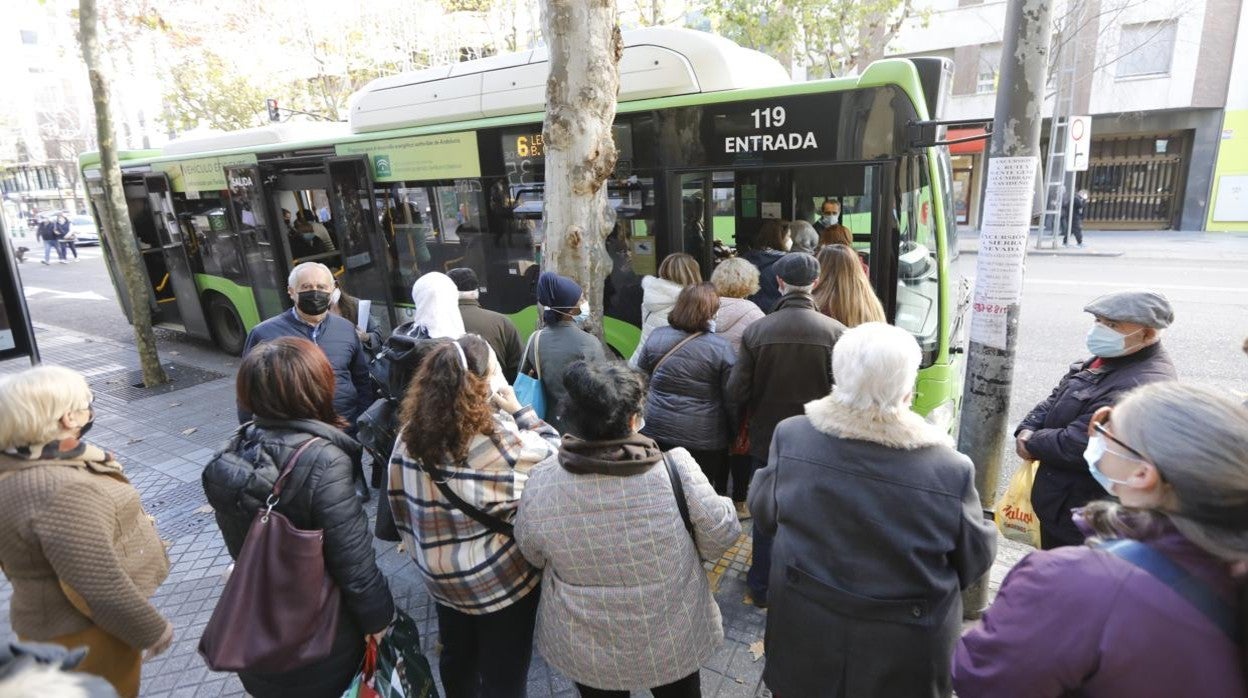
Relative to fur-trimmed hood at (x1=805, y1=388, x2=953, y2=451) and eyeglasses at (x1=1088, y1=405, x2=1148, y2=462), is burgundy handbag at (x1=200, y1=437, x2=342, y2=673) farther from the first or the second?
eyeglasses at (x1=1088, y1=405, x2=1148, y2=462)

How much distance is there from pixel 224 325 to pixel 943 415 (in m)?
9.57

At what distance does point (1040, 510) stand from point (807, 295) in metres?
1.32

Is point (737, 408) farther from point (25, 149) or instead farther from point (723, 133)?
point (25, 149)

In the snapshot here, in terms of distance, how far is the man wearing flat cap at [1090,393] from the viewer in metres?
2.51

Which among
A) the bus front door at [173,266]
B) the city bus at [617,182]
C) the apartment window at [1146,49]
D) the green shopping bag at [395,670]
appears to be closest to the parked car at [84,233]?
the bus front door at [173,266]

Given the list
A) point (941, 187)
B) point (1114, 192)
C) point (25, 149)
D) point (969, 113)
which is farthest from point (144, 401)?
point (25, 149)

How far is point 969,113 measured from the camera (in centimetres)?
2295

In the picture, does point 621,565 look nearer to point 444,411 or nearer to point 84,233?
point 444,411

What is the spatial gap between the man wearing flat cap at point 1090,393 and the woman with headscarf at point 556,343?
207 cm

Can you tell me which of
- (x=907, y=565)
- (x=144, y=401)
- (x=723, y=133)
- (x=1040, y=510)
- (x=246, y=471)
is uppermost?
(x=723, y=133)

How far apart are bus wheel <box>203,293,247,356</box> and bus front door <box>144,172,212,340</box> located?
100 millimetres

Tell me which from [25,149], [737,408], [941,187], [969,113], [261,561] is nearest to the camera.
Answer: [261,561]

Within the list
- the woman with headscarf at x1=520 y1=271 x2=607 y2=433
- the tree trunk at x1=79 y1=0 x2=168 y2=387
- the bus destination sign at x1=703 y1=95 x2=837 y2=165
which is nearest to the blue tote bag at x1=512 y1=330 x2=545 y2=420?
Answer: the woman with headscarf at x1=520 y1=271 x2=607 y2=433

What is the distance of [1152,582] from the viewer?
1252 millimetres
